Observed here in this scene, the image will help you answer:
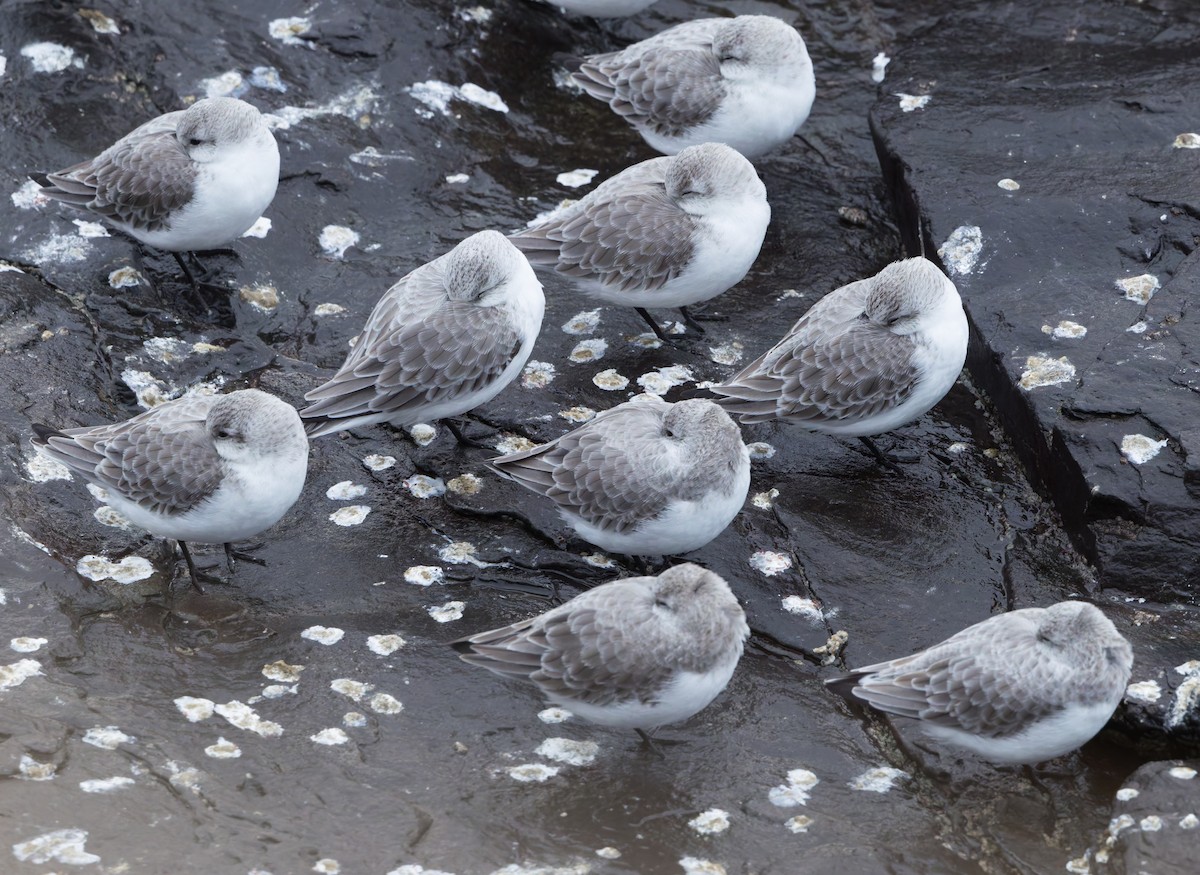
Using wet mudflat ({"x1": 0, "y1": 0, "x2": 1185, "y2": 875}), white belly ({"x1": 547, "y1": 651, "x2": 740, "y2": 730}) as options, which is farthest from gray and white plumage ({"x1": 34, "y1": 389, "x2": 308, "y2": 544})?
white belly ({"x1": 547, "y1": 651, "x2": 740, "y2": 730})

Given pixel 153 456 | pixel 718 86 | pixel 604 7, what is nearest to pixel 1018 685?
pixel 153 456

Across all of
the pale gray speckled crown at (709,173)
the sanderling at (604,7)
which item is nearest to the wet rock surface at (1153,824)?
the pale gray speckled crown at (709,173)

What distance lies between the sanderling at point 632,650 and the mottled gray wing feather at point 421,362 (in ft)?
6.06

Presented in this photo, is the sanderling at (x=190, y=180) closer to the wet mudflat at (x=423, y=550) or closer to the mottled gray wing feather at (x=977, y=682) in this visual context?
the wet mudflat at (x=423, y=550)

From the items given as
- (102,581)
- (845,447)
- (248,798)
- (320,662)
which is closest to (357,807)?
(248,798)

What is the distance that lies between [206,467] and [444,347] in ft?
4.99

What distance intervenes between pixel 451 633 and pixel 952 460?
312cm

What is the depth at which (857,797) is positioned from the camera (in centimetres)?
582

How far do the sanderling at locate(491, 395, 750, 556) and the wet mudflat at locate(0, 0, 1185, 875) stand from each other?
0.45 m

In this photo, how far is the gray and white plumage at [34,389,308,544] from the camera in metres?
6.64

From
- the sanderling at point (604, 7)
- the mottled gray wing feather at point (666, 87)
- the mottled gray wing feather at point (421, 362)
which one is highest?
the sanderling at point (604, 7)

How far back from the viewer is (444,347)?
24.5ft

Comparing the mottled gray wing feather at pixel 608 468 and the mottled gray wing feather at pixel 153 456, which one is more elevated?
the mottled gray wing feather at pixel 153 456

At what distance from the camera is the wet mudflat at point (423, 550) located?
5.63 m
